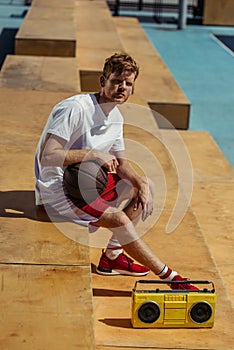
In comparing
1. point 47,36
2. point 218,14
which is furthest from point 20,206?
point 218,14

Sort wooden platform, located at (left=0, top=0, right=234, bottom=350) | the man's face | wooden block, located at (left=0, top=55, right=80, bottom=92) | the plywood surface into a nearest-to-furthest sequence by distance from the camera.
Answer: wooden platform, located at (left=0, top=0, right=234, bottom=350) < the plywood surface < the man's face < wooden block, located at (left=0, top=55, right=80, bottom=92)

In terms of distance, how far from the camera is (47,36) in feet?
38.1

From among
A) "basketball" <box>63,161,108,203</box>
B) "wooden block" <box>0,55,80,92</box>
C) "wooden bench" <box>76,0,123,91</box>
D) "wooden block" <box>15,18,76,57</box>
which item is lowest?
"wooden bench" <box>76,0,123,91</box>

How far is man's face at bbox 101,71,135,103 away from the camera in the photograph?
Result: 4703 mm

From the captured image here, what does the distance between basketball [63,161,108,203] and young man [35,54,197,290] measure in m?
0.04

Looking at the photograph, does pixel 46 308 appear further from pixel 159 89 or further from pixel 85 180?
pixel 159 89

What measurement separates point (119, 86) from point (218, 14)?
1476 cm

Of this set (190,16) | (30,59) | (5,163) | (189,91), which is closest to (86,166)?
(5,163)

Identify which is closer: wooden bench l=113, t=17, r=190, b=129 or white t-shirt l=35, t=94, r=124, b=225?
white t-shirt l=35, t=94, r=124, b=225

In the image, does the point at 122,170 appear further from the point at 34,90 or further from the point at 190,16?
the point at 190,16

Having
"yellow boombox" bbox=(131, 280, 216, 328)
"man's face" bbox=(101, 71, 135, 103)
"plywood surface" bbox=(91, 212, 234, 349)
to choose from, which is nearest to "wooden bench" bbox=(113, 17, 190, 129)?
"plywood surface" bbox=(91, 212, 234, 349)

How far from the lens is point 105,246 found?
5547 mm

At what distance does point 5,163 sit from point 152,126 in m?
2.45

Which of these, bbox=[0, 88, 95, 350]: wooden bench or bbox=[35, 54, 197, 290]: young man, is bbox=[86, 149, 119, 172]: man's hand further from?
bbox=[0, 88, 95, 350]: wooden bench
